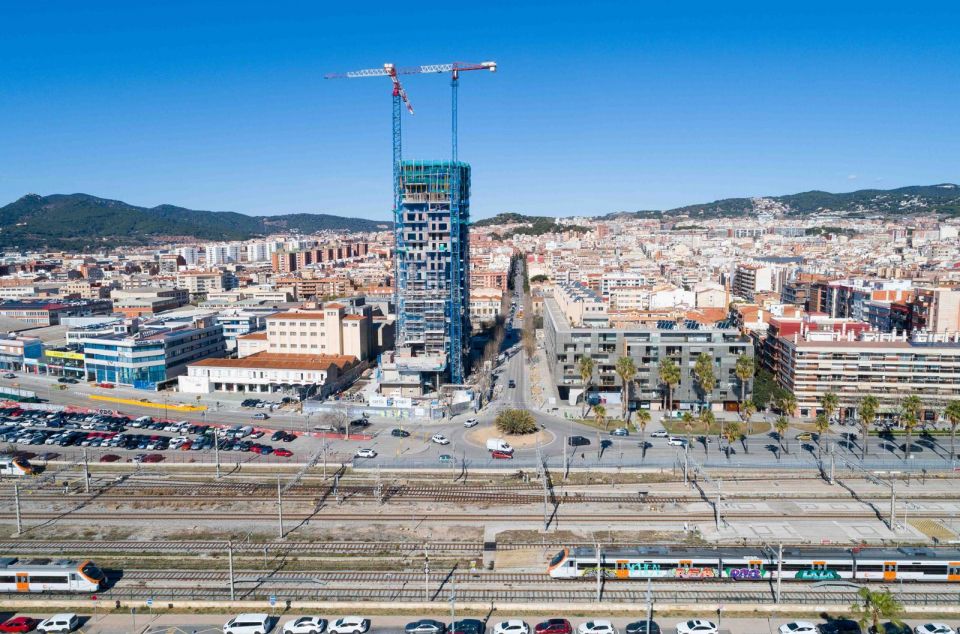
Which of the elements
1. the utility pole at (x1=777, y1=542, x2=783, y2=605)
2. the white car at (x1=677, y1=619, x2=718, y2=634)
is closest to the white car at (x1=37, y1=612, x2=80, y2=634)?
the white car at (x1=677, y1=619, x2=718, y2=634)

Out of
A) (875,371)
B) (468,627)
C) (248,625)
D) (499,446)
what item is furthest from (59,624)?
(875,371)

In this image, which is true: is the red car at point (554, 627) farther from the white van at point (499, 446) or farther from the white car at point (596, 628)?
the white van at point (499, 446)

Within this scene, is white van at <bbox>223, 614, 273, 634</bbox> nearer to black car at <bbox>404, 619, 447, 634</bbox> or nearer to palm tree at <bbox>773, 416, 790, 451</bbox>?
black car at <bbox>404, 619, 447, 634</bbox>

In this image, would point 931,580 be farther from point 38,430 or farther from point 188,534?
point 38,430

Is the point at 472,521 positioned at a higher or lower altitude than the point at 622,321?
lower

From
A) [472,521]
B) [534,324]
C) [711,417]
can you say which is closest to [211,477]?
[472,521]
